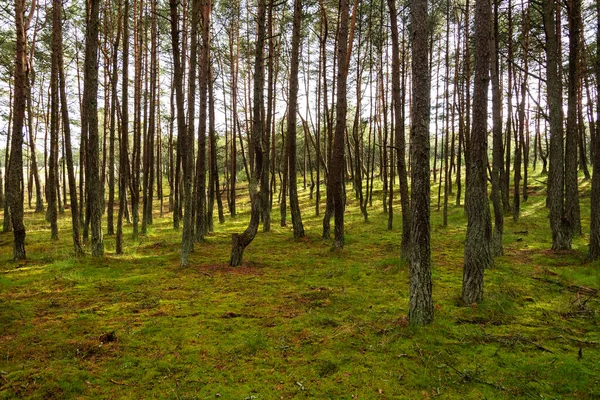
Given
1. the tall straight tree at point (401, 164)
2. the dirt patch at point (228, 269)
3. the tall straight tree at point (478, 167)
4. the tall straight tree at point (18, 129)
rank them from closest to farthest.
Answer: the tall straight tree at point (478, 167) < the dirt patch at point (228, 269) < the tall straight tree at point (401, 164) < the tall straight tree at point (18, 129)

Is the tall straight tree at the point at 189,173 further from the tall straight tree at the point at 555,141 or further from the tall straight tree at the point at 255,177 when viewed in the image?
the tall straight tree at the point at 555,141

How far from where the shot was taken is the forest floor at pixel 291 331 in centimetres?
345

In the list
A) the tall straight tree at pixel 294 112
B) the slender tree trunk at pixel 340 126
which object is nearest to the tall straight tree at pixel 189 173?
the slender tree trunk at pixel 340 126

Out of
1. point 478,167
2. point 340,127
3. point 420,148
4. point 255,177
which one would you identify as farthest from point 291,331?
point 340,127

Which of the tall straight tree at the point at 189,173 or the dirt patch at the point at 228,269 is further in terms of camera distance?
the tall straight tree at the point at 189,173

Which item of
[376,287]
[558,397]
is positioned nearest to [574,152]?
[376,287]

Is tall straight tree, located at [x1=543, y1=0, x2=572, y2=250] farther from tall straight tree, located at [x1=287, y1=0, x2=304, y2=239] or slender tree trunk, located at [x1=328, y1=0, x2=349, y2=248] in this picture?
tall straight tree, located at [x1=287, y1=0, x2=304, y2=239]

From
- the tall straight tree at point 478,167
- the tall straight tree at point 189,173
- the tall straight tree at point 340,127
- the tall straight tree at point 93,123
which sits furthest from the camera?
the tall straight tree at point 340,127

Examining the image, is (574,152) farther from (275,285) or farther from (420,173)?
(275,285)

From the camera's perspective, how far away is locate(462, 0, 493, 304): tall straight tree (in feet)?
16.7

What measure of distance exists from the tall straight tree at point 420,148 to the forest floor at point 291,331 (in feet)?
3.15

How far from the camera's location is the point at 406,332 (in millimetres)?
4465

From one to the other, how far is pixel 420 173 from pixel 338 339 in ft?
7.76

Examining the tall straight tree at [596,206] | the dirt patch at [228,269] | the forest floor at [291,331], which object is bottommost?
the forest floor at [291,331]
